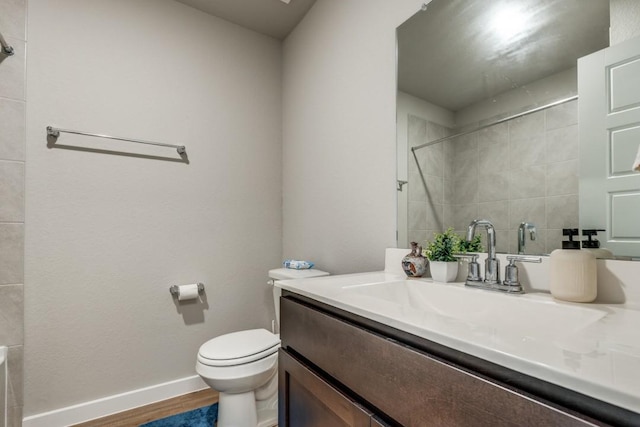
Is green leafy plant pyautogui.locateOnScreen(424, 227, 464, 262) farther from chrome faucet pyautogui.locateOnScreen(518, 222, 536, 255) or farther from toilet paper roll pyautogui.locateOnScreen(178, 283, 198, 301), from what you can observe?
toilet paper roll pyautogui.locateOnScreen(178, 283, 198, 301)

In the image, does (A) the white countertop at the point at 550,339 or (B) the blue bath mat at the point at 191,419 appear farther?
(B) the blue bath mat at the point at 191,419

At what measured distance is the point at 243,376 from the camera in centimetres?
139

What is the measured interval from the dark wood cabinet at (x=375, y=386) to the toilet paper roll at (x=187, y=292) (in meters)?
1.08

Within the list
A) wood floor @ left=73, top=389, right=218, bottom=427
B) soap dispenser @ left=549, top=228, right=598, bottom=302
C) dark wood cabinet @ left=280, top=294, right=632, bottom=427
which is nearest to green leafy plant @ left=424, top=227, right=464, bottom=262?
soap dispenser @ left=549, top=228, right=598, bottom=302

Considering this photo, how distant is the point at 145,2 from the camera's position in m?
1.88

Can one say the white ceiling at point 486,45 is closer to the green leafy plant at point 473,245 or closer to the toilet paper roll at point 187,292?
the green leafy plant at point 473,245

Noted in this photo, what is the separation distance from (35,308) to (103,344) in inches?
14.8

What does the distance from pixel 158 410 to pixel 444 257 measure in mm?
1765

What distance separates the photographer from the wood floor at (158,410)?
5.34 feet

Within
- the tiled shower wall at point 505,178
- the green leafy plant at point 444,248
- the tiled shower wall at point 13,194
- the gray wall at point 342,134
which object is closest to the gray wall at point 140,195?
the tiled shower wall at point 13,194

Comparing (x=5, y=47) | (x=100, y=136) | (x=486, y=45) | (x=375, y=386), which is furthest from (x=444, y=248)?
(x=5, y=47)

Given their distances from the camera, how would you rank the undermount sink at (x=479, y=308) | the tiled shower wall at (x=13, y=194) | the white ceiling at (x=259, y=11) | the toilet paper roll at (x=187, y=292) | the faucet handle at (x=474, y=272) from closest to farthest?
the undermount sink at (x=479, y=308) < the faucet handle at (x=474, y=272) < the tiled shower wall at (x=13, y=194) < the toilet paper roll at (x=187, y=292) < the white ceiling at (x=259, y=11)

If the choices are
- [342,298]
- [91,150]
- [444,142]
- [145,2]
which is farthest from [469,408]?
[145,2]

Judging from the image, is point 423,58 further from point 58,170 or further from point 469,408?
point 58,170
